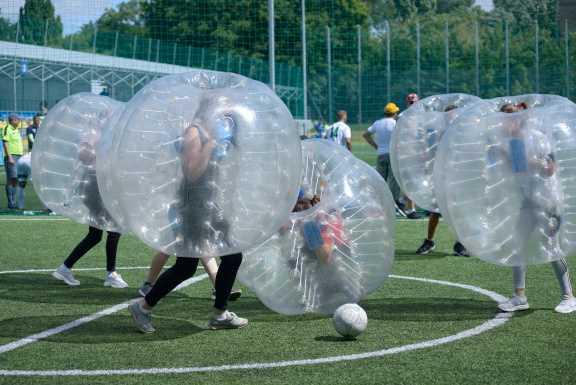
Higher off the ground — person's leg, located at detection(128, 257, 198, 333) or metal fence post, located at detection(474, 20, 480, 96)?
metal fence post, located at detection(474, 20, 480, 96)

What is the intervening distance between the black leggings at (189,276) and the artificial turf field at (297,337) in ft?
0.96

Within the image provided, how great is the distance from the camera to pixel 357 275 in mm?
7367

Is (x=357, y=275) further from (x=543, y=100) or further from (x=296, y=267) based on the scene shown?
(x=543, y=100)

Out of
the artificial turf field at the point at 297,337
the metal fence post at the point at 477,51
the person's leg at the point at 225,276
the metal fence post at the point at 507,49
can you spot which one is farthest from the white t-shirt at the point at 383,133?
the metal fence post at the point at 507,49

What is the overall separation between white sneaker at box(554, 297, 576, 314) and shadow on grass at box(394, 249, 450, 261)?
3.66 metres

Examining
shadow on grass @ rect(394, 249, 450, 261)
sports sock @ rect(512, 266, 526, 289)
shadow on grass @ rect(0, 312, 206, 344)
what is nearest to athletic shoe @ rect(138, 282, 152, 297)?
shadow on grass @ rect(0, 312, 206, 344)

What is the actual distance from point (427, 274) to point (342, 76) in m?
18.7

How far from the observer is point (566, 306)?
7660 millimetres

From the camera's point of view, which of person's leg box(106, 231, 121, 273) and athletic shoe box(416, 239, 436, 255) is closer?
person's leg box(106, 231, 121, 273)

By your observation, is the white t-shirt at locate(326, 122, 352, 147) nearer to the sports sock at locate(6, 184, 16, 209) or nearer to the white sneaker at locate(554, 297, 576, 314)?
the sports sock at locate(6, 184, 16, 209)

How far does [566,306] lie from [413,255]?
13.4ft

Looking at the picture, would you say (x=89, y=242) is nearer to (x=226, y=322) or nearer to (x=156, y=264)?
(x=156, y=264)

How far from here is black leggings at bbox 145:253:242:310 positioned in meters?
6.78

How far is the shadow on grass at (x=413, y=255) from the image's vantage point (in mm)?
11430
